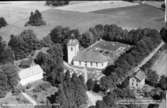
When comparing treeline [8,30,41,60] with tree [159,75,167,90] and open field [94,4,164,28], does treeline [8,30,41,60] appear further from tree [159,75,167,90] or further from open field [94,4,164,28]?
open field [94,4,164,28]

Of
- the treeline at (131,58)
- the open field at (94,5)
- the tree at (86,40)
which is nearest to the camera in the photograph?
the treeline at (131,58)

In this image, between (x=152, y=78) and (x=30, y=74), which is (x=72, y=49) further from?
(x=152, y=78)

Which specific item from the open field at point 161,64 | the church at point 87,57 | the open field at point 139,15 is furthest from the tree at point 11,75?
the open field at point 139,15

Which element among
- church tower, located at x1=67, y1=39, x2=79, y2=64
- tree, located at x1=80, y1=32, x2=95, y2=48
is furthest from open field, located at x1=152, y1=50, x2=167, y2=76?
tree, located at x1=80, y1=32, x2=95, y2=48

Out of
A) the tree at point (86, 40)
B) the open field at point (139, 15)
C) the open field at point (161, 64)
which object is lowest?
the open field at point (161, 64)

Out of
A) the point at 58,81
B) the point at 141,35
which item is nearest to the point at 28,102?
the point at 58,81

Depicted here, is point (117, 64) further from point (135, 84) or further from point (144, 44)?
point (144, 44)

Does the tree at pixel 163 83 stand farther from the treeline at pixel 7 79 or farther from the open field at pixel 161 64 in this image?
the treeline at pixel 7 79

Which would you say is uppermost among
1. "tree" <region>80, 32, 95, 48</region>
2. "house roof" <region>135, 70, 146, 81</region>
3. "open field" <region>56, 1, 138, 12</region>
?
"open field" <region>56, 1, 138, 12</region>
